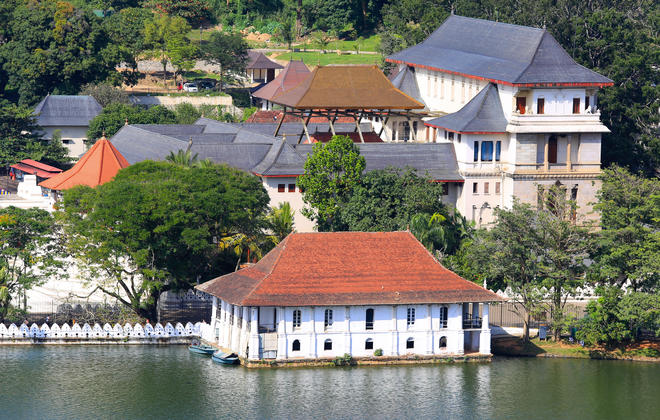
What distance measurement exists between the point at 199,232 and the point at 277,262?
656cm

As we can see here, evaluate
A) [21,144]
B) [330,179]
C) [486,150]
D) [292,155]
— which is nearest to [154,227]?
[330,179]

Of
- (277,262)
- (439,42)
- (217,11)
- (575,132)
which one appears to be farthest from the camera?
(217,11)

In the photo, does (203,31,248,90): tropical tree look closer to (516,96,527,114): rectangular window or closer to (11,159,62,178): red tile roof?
(11,159,62,178): red tile roof

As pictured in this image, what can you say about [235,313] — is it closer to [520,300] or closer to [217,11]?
[520,300]

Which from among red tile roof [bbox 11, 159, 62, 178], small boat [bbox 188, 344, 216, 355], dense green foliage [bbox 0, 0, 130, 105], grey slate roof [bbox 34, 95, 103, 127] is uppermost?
dense green foliage [bbox 0, 0, 130, 105]

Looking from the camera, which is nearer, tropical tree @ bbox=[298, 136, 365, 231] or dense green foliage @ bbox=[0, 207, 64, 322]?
dense green foliage @ bbox=[0, 207, 64, 322]

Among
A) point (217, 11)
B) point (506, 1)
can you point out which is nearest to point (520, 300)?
point (506, 1)

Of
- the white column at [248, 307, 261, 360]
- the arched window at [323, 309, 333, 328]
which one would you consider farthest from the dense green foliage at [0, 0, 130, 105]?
the arched window at [323, 309, 333, 328]

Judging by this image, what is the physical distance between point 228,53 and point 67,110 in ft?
90.1

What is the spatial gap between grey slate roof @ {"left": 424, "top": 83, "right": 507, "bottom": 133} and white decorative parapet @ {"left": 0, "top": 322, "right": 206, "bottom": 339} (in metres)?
26.6

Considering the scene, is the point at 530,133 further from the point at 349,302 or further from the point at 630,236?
the point at 349,302

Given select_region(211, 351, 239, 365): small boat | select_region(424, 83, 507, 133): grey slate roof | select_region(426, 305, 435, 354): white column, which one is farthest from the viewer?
select_region(424, 83, 507, 133): grey slate roof

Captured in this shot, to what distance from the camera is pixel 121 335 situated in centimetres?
7331

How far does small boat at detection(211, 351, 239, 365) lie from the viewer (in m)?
69.2
